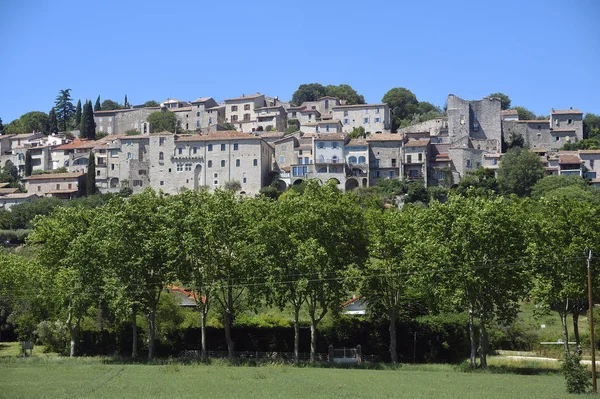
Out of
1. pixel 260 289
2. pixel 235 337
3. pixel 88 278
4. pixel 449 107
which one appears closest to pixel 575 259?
pixel 260 289

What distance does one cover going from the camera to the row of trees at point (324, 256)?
46.3 meters

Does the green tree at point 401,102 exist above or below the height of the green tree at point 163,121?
above

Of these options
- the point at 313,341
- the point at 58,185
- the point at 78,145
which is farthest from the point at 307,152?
the point at 313,341

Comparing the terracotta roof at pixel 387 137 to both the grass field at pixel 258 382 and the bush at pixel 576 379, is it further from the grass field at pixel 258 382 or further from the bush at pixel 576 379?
the bush at pixel 576 379

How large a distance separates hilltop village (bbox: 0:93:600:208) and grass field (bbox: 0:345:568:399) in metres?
79.3

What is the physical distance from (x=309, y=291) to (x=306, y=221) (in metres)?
4.60

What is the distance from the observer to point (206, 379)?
38.1 metres

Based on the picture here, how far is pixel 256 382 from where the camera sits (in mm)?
36906

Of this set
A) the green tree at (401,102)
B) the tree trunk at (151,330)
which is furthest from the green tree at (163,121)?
the tree trunk at (151,330)

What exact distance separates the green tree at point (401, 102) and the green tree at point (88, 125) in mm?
Answer: 61576

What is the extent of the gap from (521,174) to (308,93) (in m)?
85.7

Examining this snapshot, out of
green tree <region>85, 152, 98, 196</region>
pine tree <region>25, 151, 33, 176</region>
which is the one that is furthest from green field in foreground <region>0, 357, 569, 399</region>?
pine tree <region>25, 151, 33, 176</region>

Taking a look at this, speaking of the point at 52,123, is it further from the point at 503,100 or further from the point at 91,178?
the point at 503,100

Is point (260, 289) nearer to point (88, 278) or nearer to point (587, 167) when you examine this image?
point (88, 278)
